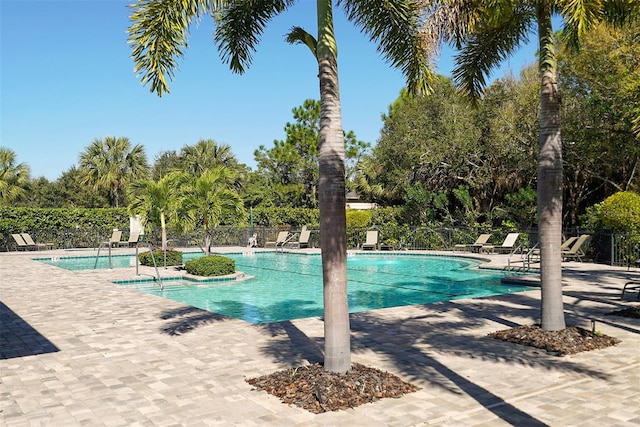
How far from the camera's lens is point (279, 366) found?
654 cm

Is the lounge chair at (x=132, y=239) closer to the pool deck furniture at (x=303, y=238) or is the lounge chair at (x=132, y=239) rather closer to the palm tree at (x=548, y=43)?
the pool deck furniture at (x=303, y=238)

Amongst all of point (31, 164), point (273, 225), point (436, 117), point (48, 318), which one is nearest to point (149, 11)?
point (48, 318)

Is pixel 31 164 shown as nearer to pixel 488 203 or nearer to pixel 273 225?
pixel 273 225

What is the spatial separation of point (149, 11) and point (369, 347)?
4.71 metres

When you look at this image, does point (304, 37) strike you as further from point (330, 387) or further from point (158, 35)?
point (330, 387)

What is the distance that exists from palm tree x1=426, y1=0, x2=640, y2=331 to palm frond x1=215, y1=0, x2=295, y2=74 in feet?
7.07

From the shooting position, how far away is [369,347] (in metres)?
7.42

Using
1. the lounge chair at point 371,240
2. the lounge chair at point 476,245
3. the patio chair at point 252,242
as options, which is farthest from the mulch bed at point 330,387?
the patio chair at point 252,242

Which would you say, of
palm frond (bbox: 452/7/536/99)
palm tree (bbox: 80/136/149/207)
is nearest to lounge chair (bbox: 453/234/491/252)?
palm frond (bbox: 452/7/536/99)

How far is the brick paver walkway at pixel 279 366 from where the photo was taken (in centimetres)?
493

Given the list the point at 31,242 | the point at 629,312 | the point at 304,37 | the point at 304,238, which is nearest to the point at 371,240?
the point at 304,238

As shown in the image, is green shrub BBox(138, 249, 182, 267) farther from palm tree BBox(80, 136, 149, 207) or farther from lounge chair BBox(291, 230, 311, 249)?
palm tree BBox(80, 136, 149, 207)

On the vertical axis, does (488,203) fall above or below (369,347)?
above

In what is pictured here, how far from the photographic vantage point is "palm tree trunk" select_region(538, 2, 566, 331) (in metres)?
7.58
